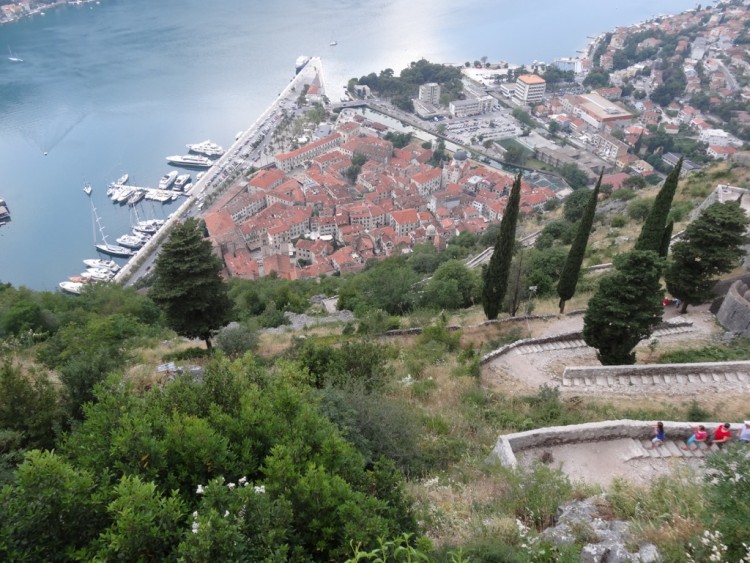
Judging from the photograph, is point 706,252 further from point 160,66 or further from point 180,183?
point 160,66

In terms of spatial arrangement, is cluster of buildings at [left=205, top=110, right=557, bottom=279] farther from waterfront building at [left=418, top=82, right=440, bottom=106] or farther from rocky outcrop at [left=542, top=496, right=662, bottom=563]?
rocky outcrop at [left=542, top=496, right=662, bottom=563]

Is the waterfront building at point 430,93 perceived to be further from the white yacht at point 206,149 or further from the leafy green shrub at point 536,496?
the leafy green shrub at point 536,496

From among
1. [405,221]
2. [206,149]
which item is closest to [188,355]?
[405,221]

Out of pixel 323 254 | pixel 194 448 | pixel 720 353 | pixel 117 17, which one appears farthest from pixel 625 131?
pixel 117 17

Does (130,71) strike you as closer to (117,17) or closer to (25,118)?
(25,118)

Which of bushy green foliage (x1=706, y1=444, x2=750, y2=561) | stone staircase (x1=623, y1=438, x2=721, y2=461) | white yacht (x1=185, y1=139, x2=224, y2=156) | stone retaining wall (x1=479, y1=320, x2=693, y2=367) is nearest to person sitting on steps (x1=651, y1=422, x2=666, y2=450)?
stone staircase (x1=623, y1=438, x2=721, y2=461)
